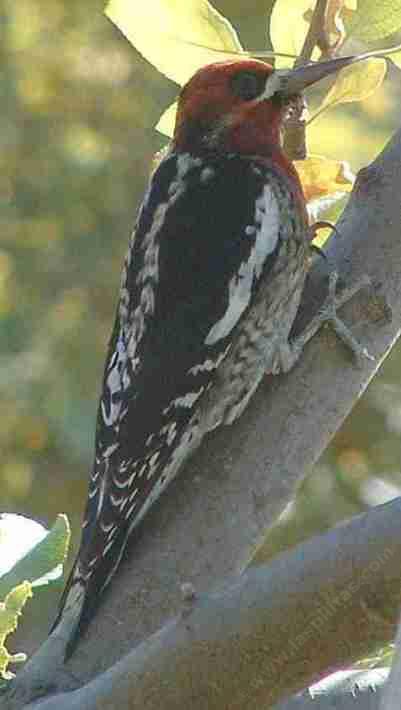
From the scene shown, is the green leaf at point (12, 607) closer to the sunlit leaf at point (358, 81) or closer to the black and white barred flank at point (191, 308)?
the black and white barred flank at point (191, 308)

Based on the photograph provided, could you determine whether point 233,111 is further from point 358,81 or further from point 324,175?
point 358,81

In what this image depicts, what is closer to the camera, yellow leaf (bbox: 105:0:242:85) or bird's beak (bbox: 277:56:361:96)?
yellow leaf (bbox: 105:0:242:85)

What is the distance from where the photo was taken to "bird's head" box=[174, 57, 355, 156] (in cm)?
337

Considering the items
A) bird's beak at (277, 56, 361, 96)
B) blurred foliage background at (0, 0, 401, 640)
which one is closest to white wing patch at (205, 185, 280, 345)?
bird's beak at (277, 56, 361, 96)

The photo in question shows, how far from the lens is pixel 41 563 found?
2.12 metres

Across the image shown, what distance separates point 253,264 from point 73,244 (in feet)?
9.93

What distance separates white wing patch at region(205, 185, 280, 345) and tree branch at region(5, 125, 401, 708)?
41cm

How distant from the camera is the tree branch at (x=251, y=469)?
2.27m

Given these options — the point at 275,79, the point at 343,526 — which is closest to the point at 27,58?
the point at 275,79

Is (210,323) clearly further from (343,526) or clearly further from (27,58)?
(27,58)

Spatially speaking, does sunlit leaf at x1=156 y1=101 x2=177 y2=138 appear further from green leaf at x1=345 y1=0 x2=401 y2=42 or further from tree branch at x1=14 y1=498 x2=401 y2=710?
tree branch at x1=14 y1=498 x2=401 y2=710

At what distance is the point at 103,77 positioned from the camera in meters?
6.21

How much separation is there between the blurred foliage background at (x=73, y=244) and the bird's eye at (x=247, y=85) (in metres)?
1.87

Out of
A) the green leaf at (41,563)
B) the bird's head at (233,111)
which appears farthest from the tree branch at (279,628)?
the bird's head at (233,111)
